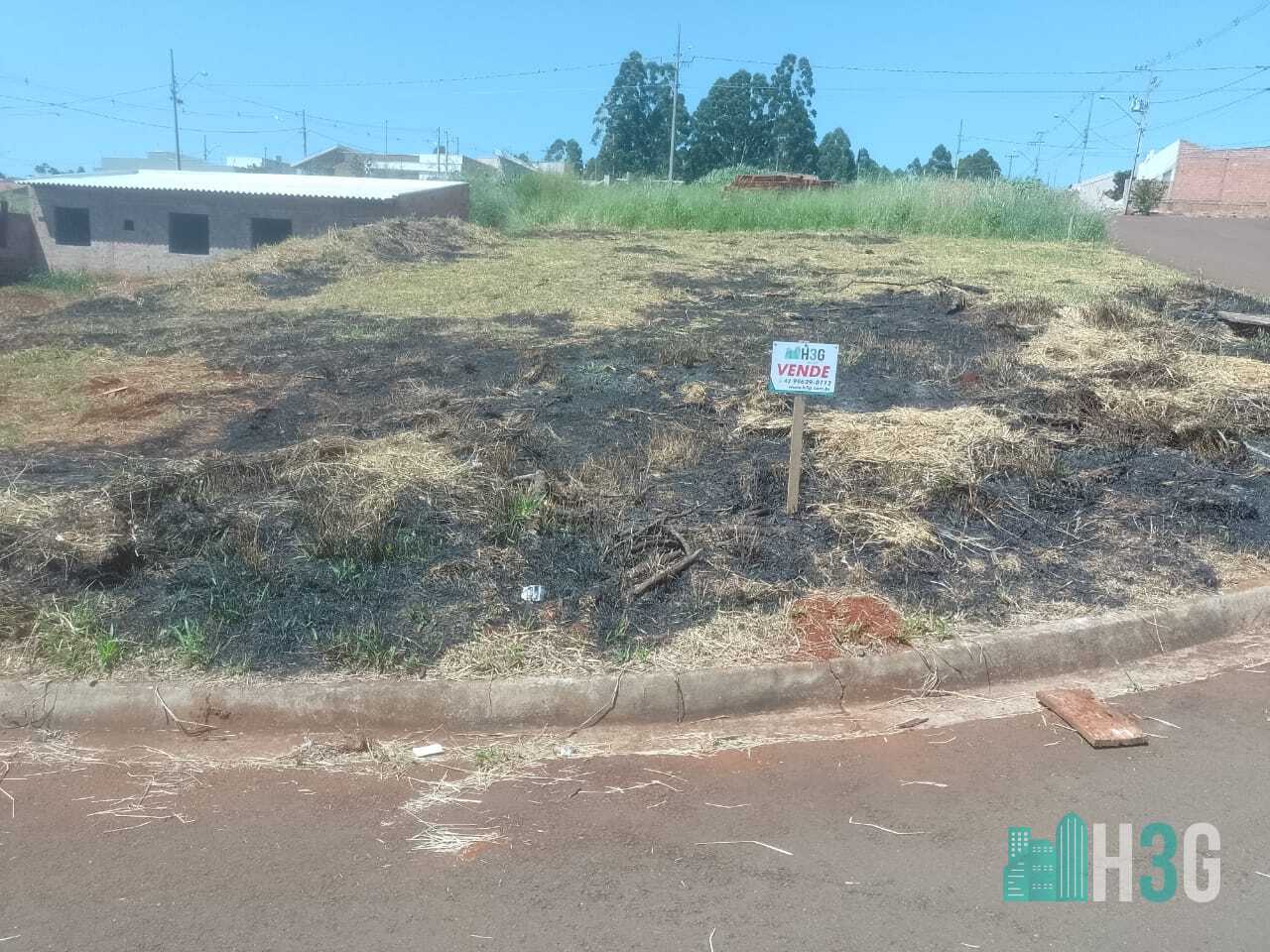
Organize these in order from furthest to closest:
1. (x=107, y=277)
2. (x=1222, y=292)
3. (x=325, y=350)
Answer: (x=107, y=277)
(x=1222, y=292)
(x=325, y=350)

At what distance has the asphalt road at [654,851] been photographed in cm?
294

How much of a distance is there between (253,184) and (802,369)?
27589mm

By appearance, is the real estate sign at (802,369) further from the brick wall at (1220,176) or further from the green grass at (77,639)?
the brick wall at (1220,176)

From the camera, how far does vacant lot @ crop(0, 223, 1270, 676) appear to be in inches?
180

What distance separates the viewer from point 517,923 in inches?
117

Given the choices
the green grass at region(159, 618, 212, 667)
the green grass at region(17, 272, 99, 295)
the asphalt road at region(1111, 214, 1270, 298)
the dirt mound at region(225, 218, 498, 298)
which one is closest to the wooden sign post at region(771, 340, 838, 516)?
the green grass at region(159, 618, 212, 667)

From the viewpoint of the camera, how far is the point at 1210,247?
74.8ft

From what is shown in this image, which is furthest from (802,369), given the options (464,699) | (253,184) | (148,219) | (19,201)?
(19,201)

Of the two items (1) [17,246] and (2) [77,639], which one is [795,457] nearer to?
(2) [77,639]

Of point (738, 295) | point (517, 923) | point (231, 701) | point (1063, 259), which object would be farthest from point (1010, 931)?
point (1063, 259)

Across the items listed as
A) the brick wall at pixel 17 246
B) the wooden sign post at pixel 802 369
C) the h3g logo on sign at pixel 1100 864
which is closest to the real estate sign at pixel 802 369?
the wooden sign post at pixel 802 369

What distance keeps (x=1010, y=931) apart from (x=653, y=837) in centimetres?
113

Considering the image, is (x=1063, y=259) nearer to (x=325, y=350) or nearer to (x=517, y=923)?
(x=325, y=350)

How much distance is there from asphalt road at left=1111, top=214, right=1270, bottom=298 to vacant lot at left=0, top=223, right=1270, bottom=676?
21.6 feet
